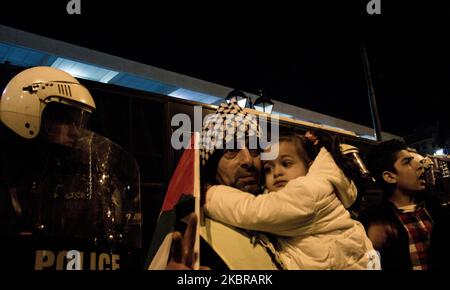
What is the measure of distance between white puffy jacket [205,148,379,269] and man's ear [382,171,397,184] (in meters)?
1.39

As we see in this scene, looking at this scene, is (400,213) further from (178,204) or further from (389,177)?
(178,204)

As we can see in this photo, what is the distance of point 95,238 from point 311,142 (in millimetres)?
1336

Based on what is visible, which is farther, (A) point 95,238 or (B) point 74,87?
(B) point 74,87

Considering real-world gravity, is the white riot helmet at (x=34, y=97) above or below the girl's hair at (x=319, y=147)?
above

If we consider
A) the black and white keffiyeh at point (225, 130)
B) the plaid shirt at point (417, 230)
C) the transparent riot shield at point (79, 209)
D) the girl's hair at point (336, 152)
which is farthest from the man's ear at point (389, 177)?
the transparent riot shield at point (79, 209)

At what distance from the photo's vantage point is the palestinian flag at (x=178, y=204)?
136 cm

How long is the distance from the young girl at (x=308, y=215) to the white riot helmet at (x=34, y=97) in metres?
1.10

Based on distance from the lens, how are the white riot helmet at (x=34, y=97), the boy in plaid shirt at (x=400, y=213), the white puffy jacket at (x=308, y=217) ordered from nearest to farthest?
the white puffy jacket at (x=308, y=217)
the white riot helmet at (x=34, y=97)
the boy in plaid shirt at (x=400, y=213)

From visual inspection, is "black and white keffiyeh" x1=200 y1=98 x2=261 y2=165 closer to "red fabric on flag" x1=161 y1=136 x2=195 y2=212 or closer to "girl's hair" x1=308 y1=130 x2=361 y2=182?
"red fabric on flag" x1=161 y1=136 x2=195 y2=212

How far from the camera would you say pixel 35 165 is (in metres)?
1.90

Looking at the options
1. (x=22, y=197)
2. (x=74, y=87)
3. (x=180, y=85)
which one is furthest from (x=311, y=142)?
(x=180, y=85)

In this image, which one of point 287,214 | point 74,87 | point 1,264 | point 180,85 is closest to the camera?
point 287,214

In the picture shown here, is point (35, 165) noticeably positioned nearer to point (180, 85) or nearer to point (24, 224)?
point (24, 224)

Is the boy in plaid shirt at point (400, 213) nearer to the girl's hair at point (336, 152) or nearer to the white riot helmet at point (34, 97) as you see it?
the girl's hair at point (336, 152)
